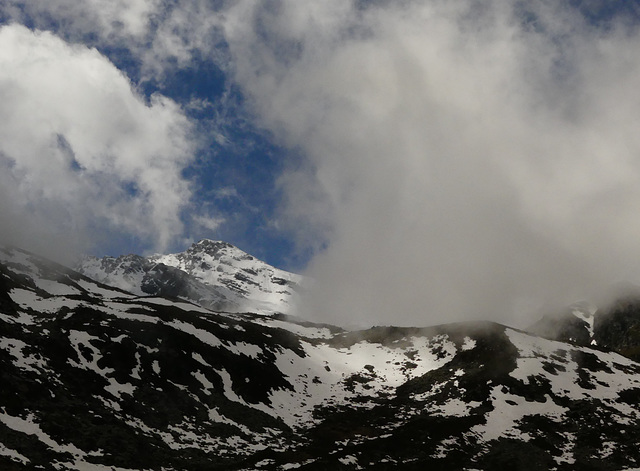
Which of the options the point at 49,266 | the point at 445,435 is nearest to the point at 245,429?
the point at 445,435

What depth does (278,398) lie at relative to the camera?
229 ft

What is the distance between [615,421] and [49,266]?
152635 millimetres

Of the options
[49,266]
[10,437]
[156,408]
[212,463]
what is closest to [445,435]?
[212,463]

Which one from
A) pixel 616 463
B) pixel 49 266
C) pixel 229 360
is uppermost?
pixel 49 266

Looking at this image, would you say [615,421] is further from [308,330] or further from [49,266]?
[49,266]

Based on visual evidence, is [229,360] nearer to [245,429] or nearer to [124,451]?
[245,429]

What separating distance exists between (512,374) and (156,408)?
5259 centimetres

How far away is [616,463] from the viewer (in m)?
50.2

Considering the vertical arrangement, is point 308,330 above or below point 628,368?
above

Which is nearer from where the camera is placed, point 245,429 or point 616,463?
point 616,463

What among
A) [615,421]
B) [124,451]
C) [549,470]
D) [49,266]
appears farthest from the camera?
[49,266]

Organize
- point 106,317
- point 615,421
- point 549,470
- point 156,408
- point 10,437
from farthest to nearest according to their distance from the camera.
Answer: point 106,317 → point 615,421 → point 156,408 → point 549,470 → point 10,437

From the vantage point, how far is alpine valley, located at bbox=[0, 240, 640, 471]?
46.0m

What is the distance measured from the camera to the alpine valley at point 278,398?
151 ft
